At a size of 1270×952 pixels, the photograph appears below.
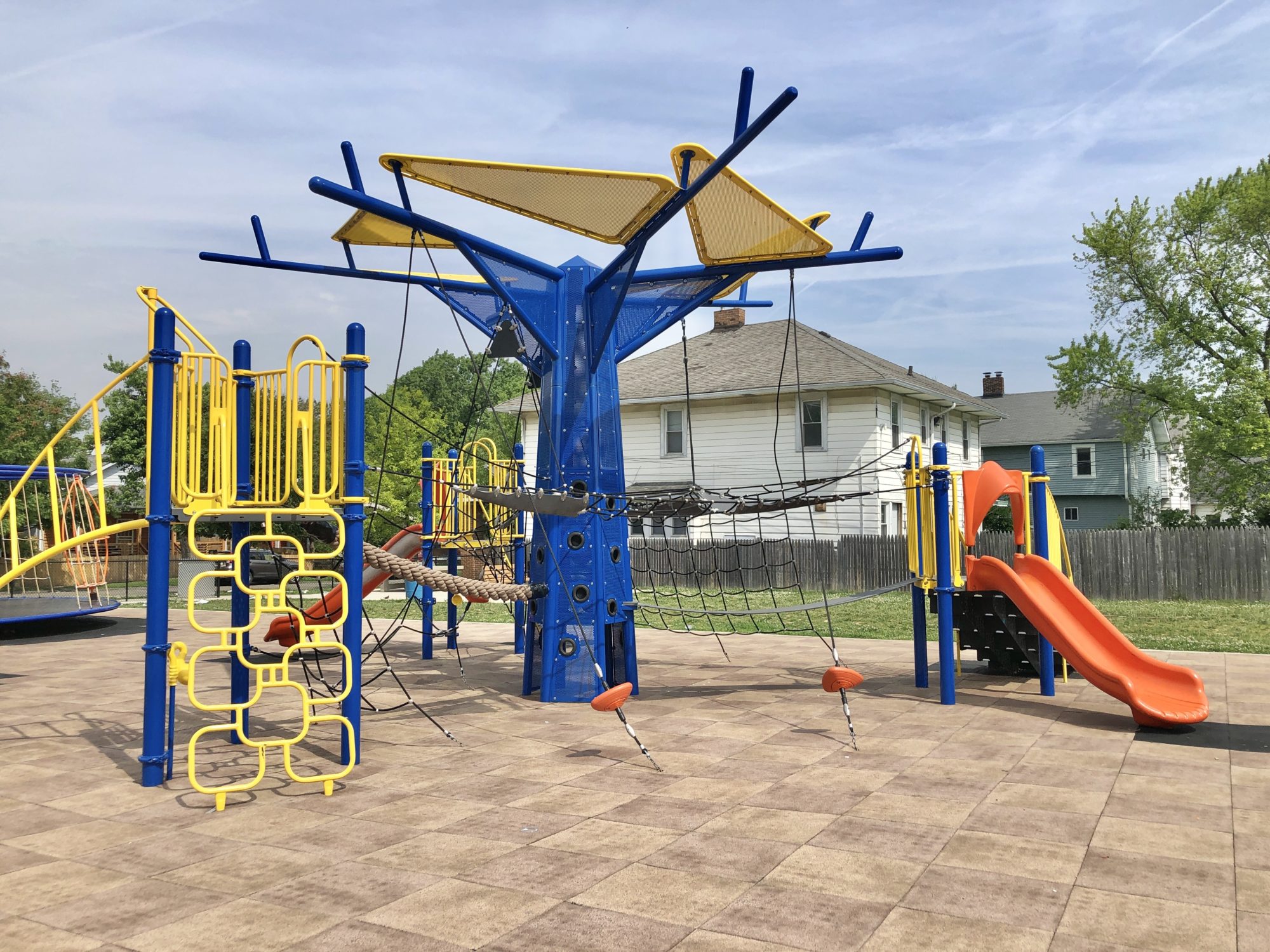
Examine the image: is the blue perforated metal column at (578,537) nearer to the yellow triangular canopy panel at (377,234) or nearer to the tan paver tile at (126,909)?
the yellow triangular canopy panel at (377,234)

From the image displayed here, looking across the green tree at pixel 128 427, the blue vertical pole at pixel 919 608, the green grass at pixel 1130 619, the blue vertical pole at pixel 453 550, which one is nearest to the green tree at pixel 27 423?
the green tree at pixel 128 427

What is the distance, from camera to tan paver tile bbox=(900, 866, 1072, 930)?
12.8ft

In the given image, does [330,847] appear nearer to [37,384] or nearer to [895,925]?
[895,925]

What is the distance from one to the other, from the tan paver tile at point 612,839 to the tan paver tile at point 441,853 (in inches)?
11.0

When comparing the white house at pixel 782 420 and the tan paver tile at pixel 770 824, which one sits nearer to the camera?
the tan paver tile at pixel 770 824

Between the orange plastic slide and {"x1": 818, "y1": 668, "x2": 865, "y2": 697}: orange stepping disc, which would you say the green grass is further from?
{"x1": 818, "y1": 668, "x2": 865, "y2": 697}: orange stepping disc

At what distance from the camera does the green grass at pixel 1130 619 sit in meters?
13.8

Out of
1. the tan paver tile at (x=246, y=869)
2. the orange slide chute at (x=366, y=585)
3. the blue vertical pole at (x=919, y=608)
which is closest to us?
the tan paver tile at (x=246, y=869)

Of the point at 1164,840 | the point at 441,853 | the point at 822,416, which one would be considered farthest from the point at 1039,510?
the point at 822,416

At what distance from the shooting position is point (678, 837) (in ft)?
16.5

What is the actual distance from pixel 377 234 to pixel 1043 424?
1399 inches

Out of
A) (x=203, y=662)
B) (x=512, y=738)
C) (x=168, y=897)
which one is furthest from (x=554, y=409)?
(x=203, y=662)

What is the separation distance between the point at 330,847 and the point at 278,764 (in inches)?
91.8

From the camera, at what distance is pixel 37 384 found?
38500 mm
